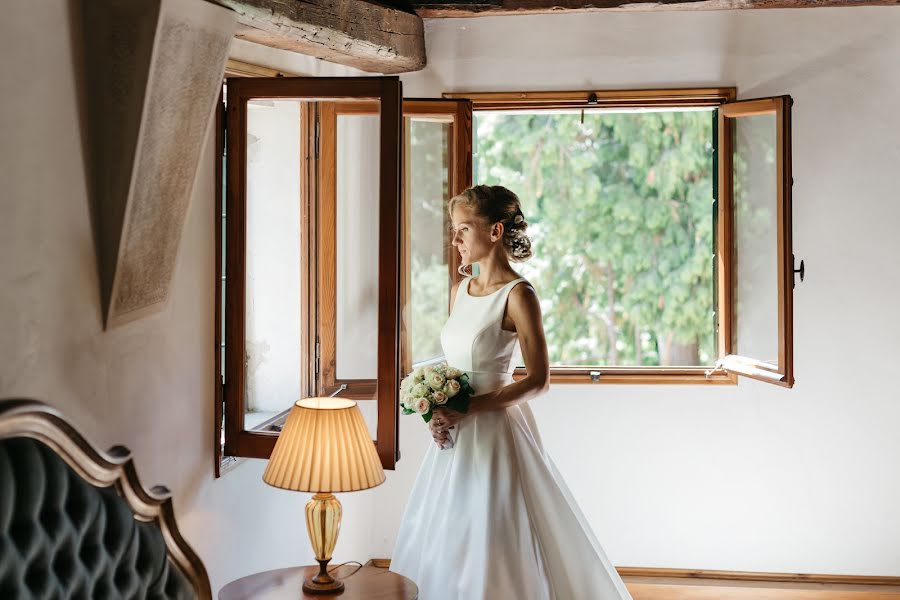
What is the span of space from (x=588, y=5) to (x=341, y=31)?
4.16 feet

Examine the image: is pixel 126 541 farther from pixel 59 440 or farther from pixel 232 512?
pixel 232 512

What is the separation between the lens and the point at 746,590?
4.35 metres

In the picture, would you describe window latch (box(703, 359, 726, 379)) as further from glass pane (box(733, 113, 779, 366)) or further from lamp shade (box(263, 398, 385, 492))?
lamp shade (box(263, 398, 385, 492))

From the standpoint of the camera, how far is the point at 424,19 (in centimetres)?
447

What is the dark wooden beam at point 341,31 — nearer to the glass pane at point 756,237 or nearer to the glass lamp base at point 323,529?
the glass lamp base at point 323,529

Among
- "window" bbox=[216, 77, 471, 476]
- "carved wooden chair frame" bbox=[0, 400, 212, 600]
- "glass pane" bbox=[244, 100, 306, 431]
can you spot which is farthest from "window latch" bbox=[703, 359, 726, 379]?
"carved wooden chair frame" bbox=[0, 400, 212, 600]

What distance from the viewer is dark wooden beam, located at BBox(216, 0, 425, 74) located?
2934 mm

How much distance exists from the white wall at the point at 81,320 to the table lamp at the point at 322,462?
336 millimetres

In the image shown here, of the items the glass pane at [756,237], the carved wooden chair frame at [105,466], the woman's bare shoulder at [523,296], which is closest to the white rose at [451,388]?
the woman's bare shoulder at [523,296]

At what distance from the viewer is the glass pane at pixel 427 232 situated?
13.8 feet

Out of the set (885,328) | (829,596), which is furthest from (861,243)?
(829,596)

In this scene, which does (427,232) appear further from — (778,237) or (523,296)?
(778,237)

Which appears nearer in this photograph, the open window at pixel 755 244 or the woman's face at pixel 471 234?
the woman's face at pixel 471 234

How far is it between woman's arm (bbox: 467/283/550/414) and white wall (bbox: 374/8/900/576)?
142cm
